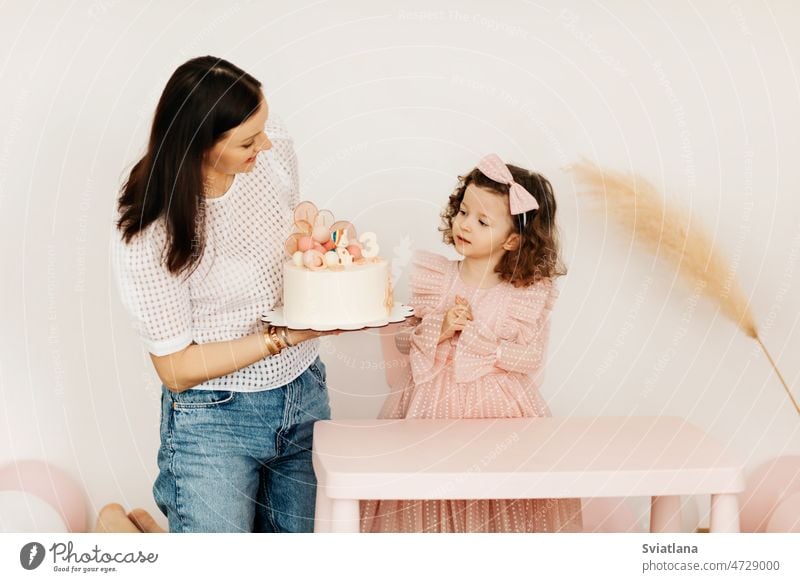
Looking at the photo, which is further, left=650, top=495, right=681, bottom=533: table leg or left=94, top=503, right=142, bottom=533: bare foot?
left=94, top=503, right=142, bottom=533: bare foot

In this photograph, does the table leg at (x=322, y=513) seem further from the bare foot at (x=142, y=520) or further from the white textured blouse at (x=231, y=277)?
the bare foot at (x=142, y=520)

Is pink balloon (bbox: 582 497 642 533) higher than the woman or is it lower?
lower

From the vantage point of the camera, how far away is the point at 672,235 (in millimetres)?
1526

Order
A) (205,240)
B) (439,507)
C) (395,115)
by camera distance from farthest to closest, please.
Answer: (395,115)
(439,507)
(205,240)

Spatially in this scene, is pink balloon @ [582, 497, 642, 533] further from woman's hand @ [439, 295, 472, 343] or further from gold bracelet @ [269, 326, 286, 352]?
gold bracelet @ [269, 326, 286, 352]

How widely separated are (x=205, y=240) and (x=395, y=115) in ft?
1.52

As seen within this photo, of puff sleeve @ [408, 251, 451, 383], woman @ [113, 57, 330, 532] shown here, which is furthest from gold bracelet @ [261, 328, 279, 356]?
puff sleeve @ [408, 251, 451, 383]

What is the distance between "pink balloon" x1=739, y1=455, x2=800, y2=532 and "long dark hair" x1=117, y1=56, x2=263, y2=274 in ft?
3.31

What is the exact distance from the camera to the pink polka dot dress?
4.52 ft

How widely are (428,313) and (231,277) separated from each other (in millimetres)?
339

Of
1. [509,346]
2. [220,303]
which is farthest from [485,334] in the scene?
[220,303]
